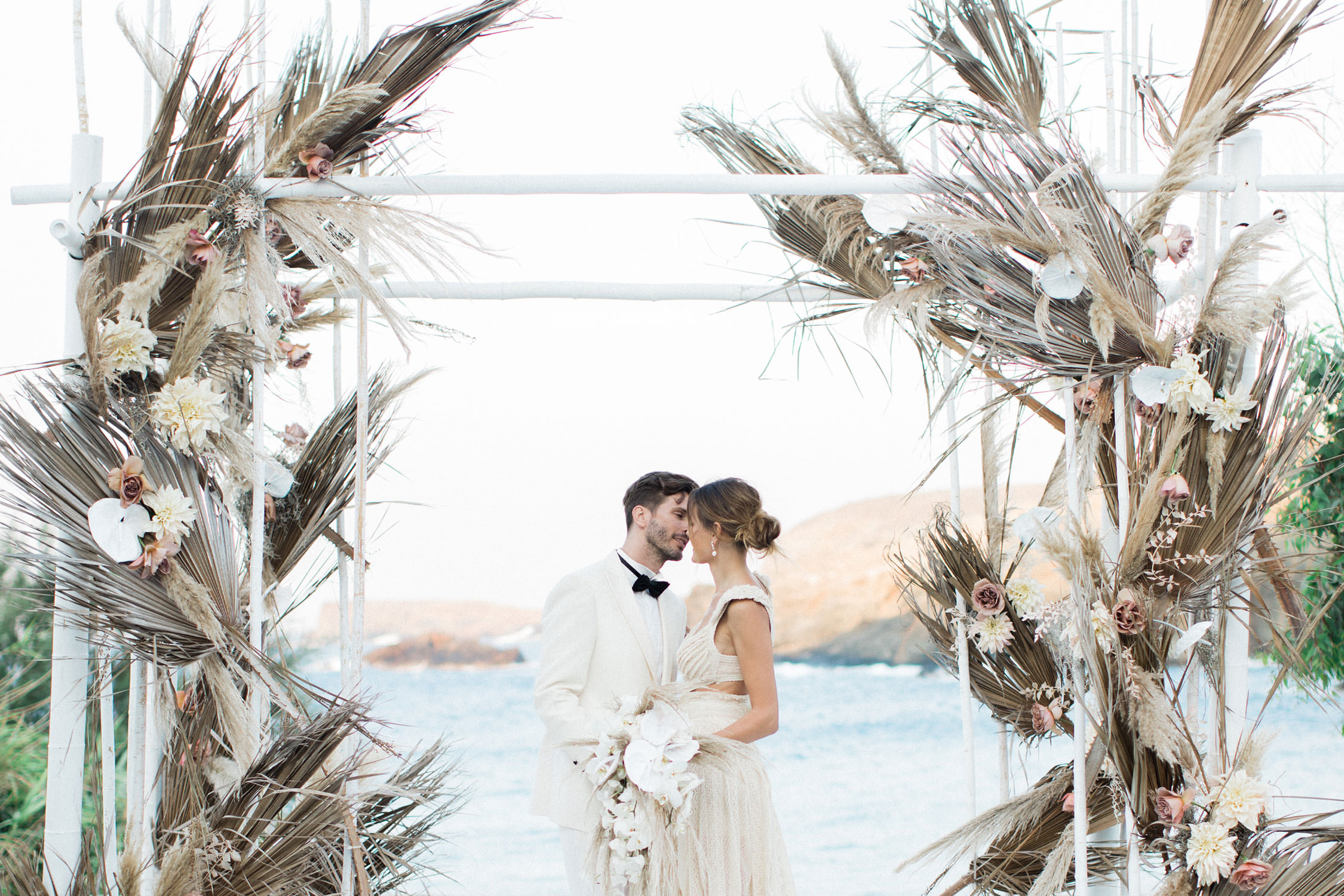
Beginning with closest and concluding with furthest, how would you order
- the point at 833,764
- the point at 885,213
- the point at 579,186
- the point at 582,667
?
the point at 579,186, the point at 885,213, the point at 582,667, the point at 833,764

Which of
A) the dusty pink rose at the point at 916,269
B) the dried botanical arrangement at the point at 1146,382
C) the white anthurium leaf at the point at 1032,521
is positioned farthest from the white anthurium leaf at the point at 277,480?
the white anthurium leaf at the point at 1032,521

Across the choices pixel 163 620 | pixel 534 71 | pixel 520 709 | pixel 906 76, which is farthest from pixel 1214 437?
pixel 520 709

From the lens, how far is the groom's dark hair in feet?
10.1

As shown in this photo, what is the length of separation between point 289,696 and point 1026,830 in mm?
1862

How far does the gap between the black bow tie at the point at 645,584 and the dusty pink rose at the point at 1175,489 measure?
1364mm

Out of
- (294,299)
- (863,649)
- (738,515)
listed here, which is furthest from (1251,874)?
(863,649)

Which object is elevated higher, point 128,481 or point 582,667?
point 128,481

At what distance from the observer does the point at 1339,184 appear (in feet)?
8.18

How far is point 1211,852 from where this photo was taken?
6.86ft

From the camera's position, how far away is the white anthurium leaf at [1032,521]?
2.30 m

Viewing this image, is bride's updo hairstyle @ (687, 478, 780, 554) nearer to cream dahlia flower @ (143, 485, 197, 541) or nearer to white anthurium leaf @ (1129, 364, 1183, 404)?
white anthurium leaf @ (1129, 364, 1183, 404)

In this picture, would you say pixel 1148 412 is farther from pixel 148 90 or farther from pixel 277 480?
pixel 148 90

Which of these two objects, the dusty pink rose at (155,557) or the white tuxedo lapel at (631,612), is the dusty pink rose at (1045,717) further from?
the dusty pink rose at (155,557)

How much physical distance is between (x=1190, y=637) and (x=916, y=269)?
1.01m
